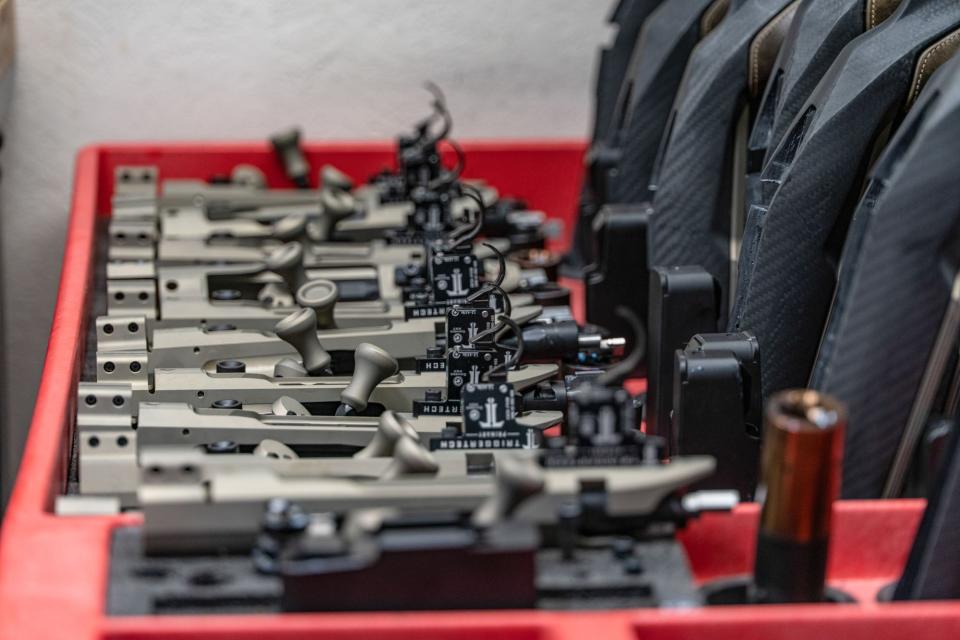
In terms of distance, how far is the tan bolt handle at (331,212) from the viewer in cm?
297

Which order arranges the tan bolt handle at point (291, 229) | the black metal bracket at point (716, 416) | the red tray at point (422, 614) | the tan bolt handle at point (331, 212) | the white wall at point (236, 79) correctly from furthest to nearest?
the white wall at point (236, 79) → the tan bolt handle at point (331, 212) → the tan bolt handle at point (291, 229) → the black metal bracket at point (716, 416) → the red tray at point (422, 614)

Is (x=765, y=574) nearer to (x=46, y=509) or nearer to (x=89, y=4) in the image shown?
(x=46, y=509)

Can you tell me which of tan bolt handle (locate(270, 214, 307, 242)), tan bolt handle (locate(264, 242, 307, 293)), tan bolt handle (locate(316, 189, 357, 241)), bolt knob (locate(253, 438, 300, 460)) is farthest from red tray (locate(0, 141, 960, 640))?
tan bolt handle (locate(316, 189, 357, 241))

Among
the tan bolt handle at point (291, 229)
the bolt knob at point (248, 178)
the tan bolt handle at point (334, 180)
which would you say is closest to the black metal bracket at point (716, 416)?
the tan bolt handle at point (291, 229)

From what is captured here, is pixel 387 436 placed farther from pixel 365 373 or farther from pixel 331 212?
pixel 331 212

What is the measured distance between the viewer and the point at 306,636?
1.31m

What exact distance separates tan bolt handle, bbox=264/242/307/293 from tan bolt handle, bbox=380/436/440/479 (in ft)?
3.01

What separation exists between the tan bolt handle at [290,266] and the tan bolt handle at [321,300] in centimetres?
11

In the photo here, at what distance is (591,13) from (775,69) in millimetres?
1551

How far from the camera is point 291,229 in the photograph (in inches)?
113

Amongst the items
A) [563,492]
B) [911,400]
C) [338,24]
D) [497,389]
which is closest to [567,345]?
[497,389]

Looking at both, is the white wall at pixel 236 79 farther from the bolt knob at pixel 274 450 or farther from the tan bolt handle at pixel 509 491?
the tan bolt handle at pixel 509 491

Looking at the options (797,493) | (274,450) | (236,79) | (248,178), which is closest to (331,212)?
(248,178)

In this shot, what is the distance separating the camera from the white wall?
12.1 feet
